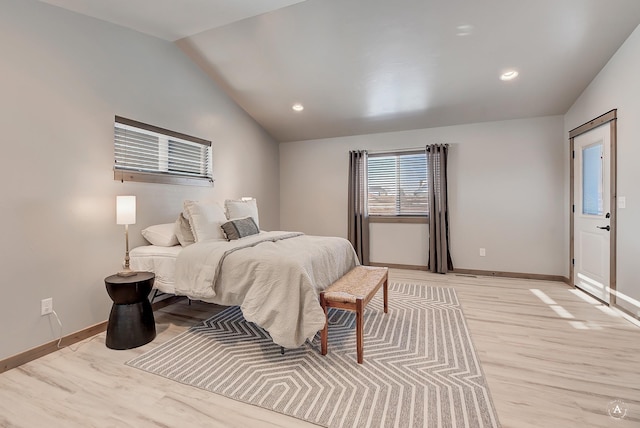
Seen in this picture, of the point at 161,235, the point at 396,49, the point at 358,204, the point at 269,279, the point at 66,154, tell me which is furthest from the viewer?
the point at 358,204

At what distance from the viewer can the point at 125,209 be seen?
2553mm

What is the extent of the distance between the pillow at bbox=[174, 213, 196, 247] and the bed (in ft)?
0.25

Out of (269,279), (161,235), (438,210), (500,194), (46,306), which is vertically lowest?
(46,306)

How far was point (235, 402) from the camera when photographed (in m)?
1.72

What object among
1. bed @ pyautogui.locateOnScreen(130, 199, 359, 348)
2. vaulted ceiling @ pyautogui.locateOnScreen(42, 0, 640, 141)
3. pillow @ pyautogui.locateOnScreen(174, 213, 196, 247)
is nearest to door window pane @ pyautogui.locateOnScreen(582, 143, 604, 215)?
vaulted ceiling @ pyautogui.locateOnScreen(42, 0, 640, 141)

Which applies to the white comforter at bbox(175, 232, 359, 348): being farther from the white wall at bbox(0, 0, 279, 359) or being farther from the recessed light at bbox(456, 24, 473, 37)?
the recessed light at bbox(456, 24, 473, 37)

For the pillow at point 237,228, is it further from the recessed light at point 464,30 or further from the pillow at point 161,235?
the recessed light at point 464,30

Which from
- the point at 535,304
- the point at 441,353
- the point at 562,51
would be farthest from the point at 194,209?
the point at 562,51

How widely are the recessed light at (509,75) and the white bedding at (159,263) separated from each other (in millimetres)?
4067

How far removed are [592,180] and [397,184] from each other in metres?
2.48

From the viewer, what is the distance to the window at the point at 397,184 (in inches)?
195

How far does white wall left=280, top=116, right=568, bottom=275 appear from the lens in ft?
13.9

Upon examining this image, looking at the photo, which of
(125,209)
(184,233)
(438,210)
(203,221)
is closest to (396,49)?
(438,210)

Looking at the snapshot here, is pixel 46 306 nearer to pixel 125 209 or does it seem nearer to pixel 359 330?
pixel 125 209
